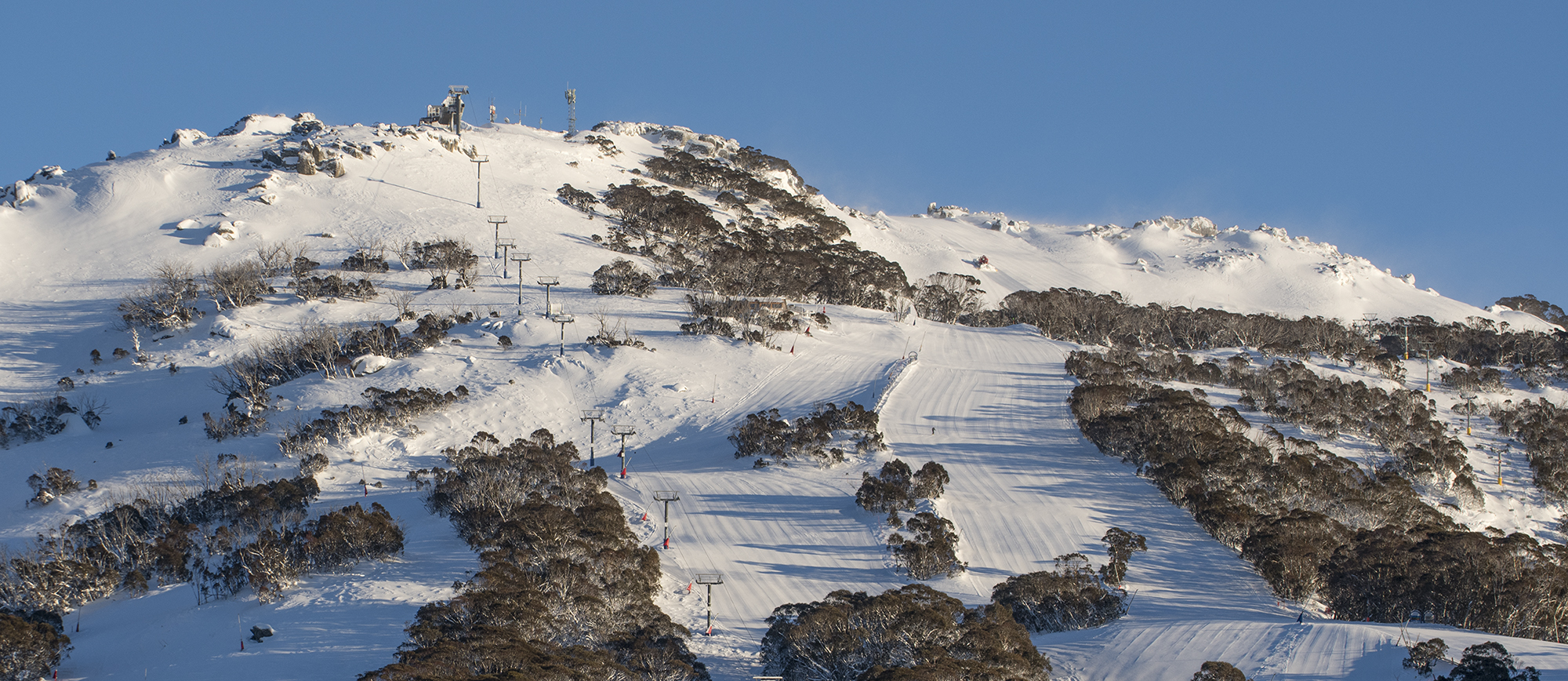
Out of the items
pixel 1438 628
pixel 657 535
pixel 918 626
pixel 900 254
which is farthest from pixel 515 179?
pixel 1438 628

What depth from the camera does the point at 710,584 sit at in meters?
22.3

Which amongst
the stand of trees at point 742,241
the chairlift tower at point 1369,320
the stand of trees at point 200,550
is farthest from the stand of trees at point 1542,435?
the stand of trees at point 200,550

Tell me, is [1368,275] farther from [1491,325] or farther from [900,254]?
[900,254]

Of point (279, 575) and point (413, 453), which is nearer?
point (279, 575)

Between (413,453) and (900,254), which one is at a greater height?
(900,254)

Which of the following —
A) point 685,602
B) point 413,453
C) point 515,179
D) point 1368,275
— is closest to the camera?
point 685,602

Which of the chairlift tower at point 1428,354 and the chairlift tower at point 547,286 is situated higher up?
the chairlift tower at point 547,286

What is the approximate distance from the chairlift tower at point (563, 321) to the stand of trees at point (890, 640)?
28523 mm

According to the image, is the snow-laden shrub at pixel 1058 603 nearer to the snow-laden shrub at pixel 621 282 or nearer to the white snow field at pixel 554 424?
the white snow field at pixel 554 424

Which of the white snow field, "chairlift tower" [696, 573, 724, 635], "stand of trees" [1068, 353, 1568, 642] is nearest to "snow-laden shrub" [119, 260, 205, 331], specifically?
the white snow field

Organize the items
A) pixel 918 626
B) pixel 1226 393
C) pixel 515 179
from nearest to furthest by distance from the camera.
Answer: pixel 918 626 → pixel 1226 393 → pixel 515 179

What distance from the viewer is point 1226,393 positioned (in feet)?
160

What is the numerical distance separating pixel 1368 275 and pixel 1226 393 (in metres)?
67.3

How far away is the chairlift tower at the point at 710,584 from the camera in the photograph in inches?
912
